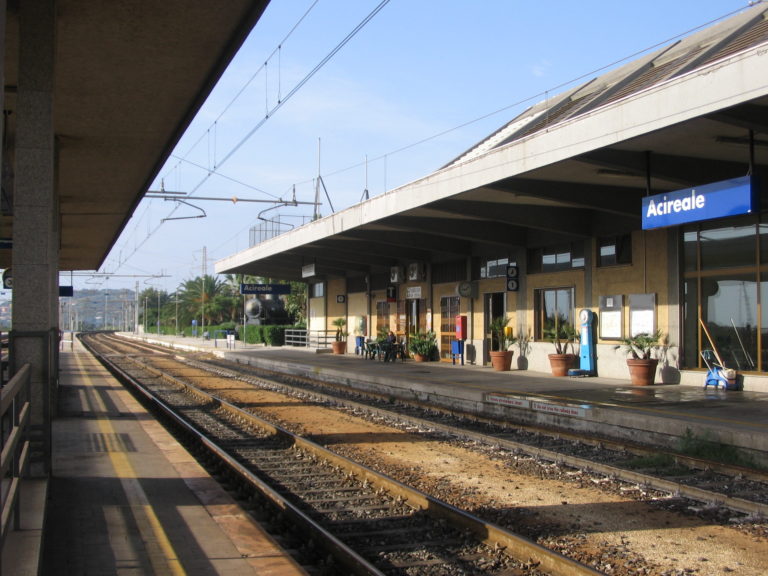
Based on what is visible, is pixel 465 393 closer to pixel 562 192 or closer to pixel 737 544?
pixel 562 192

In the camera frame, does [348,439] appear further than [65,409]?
No

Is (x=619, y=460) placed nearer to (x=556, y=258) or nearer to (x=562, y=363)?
(x=562, y=363)

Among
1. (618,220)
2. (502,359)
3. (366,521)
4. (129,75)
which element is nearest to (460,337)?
(502,359)

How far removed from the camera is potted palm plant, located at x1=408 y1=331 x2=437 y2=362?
26.1 metres

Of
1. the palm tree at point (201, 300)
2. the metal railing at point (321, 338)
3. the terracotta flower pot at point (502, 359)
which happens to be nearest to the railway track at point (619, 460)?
the terracotta flower pot at point (502, 359)

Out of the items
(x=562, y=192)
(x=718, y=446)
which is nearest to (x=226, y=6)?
(x=718, y=446)

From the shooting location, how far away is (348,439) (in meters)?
11.6

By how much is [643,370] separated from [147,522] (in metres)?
12.5

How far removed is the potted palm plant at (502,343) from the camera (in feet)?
69.0

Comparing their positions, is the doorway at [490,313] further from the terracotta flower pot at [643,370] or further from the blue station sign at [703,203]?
the blue station sign at [703,203]

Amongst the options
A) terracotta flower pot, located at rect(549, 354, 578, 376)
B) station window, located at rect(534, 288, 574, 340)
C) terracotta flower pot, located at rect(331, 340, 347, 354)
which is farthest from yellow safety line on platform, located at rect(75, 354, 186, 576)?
terracotta flower pot, located at rect(331, 340, 347, 354)

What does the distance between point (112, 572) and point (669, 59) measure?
1779 centimetres

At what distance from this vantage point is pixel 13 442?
15.0 ft

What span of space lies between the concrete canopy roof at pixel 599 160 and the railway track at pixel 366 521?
22.8ft
